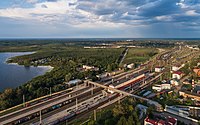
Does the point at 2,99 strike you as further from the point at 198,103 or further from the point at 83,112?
the point at 198,103

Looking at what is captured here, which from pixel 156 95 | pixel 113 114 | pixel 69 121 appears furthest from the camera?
pixel 156 95

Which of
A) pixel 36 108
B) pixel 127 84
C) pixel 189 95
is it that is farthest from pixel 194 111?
pixel 36 108

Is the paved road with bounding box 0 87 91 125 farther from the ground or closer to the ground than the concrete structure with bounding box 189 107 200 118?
closer to the ground

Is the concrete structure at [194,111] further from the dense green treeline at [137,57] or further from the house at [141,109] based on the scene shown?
the dense green treeline at [137,57]

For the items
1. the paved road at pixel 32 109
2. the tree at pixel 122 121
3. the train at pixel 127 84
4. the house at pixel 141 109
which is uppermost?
the tree at pixel 122 121

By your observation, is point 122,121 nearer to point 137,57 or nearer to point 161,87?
point 161,87

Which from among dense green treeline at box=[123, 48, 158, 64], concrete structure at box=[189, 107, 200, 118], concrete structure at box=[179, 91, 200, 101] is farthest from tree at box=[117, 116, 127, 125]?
dense green treeline at box=[123, 48, 158, 64]

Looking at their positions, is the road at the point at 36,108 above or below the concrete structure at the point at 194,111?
below

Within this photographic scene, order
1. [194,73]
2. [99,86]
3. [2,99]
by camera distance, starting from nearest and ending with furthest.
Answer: [2,99], [99,86], [194,73]

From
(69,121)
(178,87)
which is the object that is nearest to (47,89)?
(69,121)

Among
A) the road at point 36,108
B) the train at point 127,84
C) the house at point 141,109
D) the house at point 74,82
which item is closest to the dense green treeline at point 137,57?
the train at point 127,84

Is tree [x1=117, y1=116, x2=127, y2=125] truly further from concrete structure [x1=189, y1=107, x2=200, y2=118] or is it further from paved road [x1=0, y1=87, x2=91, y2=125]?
paved road [x1=0, y1=87, x2=91, y2=125]
